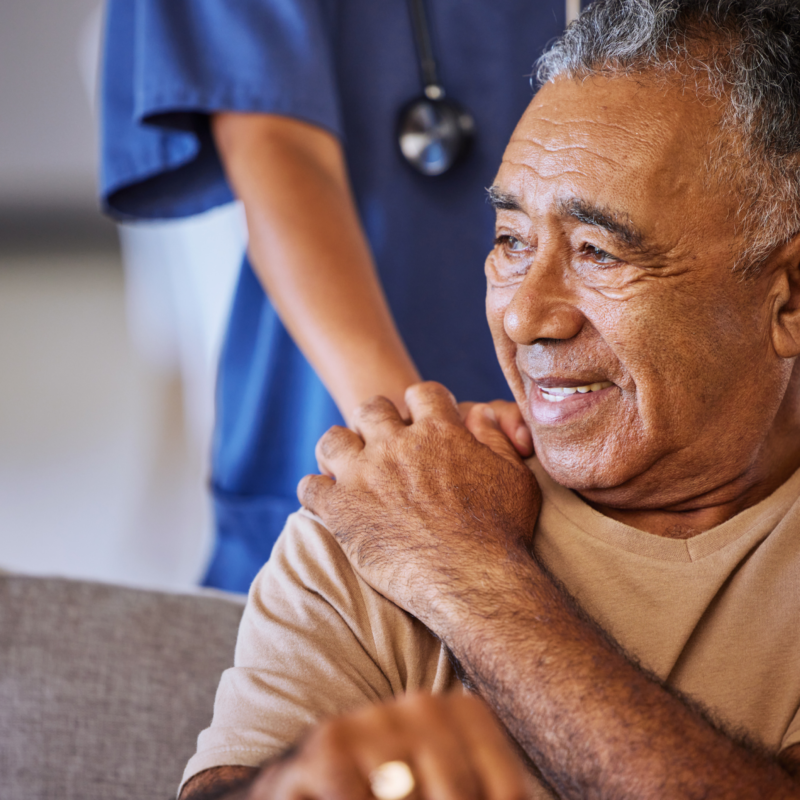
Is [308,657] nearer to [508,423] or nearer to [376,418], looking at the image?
[376,418]

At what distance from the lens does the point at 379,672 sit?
1.04 metres

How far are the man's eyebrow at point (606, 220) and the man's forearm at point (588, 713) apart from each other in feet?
1.28

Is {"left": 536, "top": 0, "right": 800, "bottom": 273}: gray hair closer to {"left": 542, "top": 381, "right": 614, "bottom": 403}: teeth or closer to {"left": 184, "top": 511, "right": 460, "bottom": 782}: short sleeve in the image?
{"left": 542, "top": 381, "right": 614, "bottom": 403}: teeth

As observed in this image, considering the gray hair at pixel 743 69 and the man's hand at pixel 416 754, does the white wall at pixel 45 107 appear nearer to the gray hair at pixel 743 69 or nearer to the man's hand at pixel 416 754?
the gray hair at pixel 743 69

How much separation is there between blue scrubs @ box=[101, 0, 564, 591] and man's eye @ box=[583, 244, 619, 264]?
1.98 ft

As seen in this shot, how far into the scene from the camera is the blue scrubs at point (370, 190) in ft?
5.38

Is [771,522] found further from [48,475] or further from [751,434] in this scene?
[48,475]

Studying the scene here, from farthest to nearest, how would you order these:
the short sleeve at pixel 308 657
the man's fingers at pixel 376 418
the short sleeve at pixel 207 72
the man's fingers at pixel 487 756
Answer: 1. the short sleeve at pixel 207 72
2. the man's fingers at pixel 376 418
3. the short sleeve at pixel 308 657
4. the man's fingers at pixel 487 756

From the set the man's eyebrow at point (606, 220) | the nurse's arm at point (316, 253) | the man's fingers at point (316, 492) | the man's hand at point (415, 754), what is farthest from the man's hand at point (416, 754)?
the nurse's arm at point (316, 253)

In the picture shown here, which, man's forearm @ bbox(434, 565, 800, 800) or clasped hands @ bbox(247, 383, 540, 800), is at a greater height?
clasped hands @ bbox(247, 383, 540, 800)

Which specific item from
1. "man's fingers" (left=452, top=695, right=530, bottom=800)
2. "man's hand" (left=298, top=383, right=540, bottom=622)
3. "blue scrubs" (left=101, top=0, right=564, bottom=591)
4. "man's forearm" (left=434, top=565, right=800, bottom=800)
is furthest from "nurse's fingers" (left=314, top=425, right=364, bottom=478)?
"man's fingers" (left=452, top=695, right=530, bottom=800)

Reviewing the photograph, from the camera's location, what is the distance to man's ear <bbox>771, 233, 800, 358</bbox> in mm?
1099

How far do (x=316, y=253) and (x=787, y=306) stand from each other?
67cm

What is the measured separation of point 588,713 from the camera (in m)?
0.86
